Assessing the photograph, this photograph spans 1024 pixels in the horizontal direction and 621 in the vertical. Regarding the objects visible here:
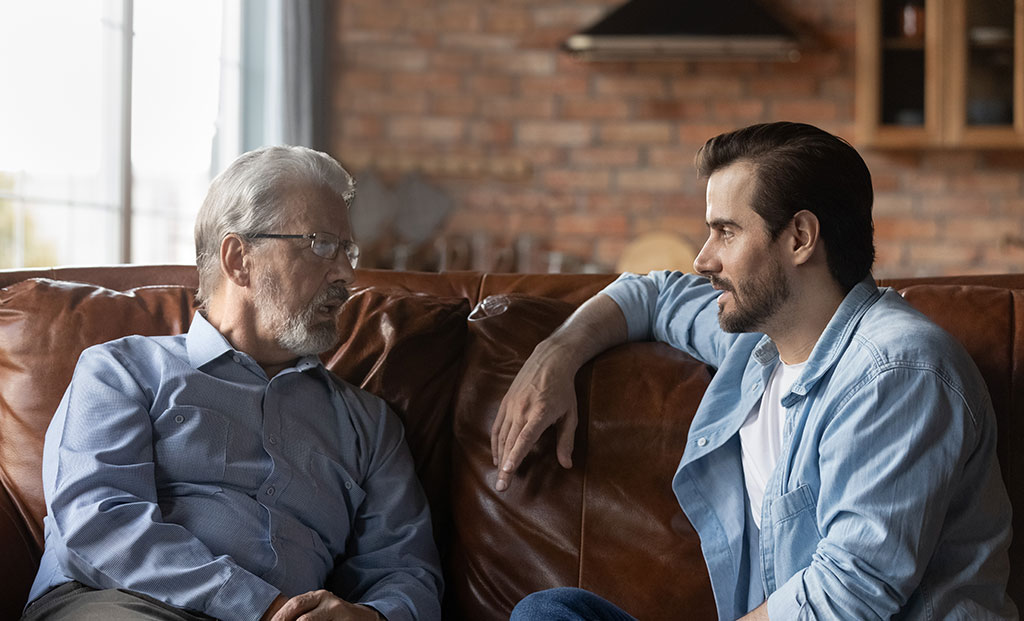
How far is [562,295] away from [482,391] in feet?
1.13

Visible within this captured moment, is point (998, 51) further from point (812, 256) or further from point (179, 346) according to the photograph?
point (179, 346)

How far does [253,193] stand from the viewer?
1.71 m

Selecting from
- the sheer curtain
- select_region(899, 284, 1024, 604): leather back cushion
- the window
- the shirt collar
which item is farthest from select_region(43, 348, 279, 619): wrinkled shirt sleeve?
the sheer curtain

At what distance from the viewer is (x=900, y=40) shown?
4285 millimetres

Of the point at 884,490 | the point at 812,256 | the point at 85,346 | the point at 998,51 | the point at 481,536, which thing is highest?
the point at 998,51

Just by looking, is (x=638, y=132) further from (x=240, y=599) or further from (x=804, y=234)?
(x=240, y=599)

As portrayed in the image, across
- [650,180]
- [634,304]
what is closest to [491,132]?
[650,180]

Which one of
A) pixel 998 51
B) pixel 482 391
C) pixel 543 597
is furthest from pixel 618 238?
pixel 543 597

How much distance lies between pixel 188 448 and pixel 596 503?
652 mm

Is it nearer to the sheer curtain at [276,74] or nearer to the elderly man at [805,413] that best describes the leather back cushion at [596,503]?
the elderly man at [805,413]

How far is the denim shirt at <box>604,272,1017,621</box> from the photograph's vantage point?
1287 millimetres

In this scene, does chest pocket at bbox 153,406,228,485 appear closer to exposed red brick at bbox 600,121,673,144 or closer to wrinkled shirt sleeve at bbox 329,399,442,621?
wrinkled shirt sleeve at bbox 329,399,442,621

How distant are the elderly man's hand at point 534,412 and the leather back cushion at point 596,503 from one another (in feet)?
0.16

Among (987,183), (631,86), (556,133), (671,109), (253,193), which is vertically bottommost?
(253,193)
